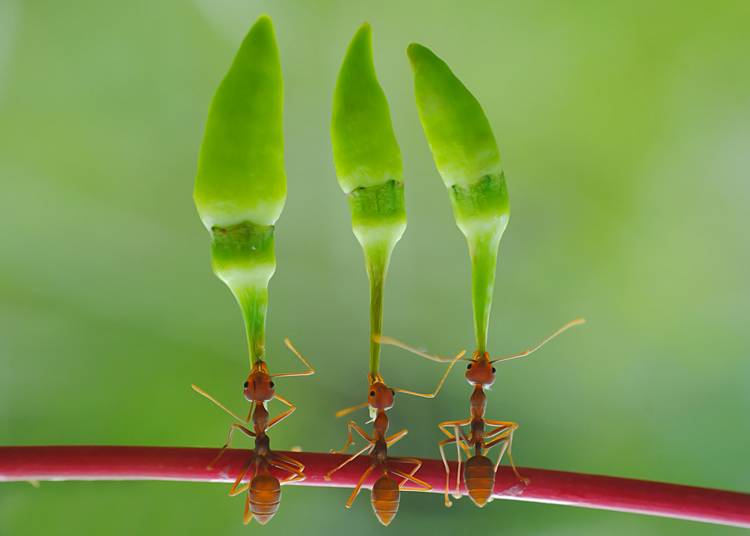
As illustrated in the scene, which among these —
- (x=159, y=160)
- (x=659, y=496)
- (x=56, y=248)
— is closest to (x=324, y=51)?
(x=159, y=160)

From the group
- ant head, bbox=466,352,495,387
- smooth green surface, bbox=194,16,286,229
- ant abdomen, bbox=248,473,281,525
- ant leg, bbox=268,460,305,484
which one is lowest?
ant abdomen, bbox=248,473,281,525

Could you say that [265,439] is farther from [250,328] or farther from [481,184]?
[481,184]

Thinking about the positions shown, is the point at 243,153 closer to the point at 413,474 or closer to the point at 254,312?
the point at 254,312

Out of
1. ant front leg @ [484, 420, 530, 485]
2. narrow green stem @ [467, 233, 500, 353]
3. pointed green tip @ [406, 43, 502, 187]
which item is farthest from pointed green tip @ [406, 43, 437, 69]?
ant front leg @ [484, 420, 530, 485]

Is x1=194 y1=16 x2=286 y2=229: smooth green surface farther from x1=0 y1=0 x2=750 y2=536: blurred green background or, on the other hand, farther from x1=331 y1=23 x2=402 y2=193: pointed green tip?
x1=0 y1=0 x2=750 y2=536: blurred green background

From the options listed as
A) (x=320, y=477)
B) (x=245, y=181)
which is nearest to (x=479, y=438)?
(x=320, y=477)

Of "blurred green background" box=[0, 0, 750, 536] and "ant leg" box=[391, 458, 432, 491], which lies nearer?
"ant leg" box=[391, 458, 432, 491]

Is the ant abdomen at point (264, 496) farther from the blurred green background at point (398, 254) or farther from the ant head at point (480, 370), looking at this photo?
the blurred green background at point (398, 254)
